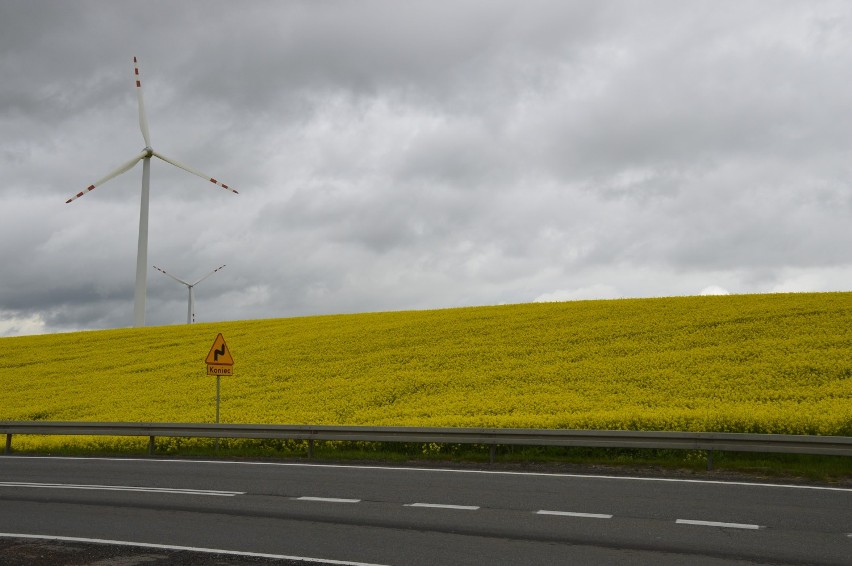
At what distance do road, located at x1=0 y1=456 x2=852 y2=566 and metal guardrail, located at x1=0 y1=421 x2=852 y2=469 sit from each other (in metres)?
1.24

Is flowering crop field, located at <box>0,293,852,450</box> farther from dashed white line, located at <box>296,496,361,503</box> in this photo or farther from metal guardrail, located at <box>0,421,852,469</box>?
dashed white line, located at <box>296,496,361,503</box>

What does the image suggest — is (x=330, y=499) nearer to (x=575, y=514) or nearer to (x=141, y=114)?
(x=575, y=514)

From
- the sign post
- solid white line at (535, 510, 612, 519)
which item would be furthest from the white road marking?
the sign post

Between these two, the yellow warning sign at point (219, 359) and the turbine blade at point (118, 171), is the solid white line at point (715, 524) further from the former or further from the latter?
the turbine blade at point (118, 171)

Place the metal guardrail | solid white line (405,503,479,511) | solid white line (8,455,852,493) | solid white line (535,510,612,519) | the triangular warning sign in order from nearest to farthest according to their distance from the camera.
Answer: solid white line (535,510,612,519)
solid white line (405,503,479,511)
solid white line (8,455,852,493)
the metal guardrail
the triangular warning sign

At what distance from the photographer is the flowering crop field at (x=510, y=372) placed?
19.5 metres

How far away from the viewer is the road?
8969 mm

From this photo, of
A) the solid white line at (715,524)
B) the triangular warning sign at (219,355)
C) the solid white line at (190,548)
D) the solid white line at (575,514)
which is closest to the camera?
the solid white line at (190,548)

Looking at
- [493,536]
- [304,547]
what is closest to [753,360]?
[493,536]

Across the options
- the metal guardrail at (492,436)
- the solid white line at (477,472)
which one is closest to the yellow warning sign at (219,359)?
the metal guardrail at (492,436)

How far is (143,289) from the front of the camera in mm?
45375

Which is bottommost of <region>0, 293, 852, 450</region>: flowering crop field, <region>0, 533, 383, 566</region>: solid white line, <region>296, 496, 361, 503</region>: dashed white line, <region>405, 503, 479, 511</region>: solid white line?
<region>0, 533, 383, 566</region>: solid white line

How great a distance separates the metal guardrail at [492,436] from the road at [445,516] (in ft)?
4.08

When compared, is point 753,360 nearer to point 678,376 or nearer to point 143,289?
point 678,376
